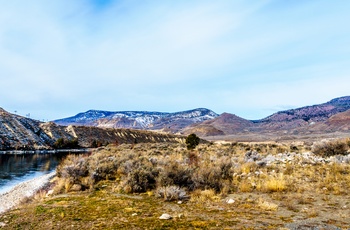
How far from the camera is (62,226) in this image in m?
6.55

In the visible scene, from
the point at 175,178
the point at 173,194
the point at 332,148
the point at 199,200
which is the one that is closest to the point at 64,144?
the point at 332,148

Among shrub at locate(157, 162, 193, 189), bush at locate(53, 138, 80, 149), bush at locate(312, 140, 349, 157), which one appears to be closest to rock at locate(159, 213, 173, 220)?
shrub at locate(157, 162, 193, 189)

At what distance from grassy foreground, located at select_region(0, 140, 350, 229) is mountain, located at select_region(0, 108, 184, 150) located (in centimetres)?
4549

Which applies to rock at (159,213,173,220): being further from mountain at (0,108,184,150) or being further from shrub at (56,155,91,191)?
mountain at (0,108,184,150)

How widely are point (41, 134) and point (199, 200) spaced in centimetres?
8525

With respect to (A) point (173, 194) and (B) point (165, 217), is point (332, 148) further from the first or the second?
(B) point (165, 217)

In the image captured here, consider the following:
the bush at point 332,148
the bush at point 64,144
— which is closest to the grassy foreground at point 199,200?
the bush at point 332,148

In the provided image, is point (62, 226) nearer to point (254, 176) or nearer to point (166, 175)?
point (166, 175)

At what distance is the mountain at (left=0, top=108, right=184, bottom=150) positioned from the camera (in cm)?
6838

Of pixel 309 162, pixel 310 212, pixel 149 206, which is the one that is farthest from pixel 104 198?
pixel 309 162

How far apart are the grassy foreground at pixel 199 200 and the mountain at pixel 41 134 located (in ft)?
149

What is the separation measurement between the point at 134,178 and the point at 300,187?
6344 mm

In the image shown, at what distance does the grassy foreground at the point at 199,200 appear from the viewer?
6.78m

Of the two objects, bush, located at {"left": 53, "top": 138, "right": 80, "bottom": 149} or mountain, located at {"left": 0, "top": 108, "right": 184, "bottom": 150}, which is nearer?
mountain, located at {"left": 0, "top": 108, "right": 184, "bottom": 150}
